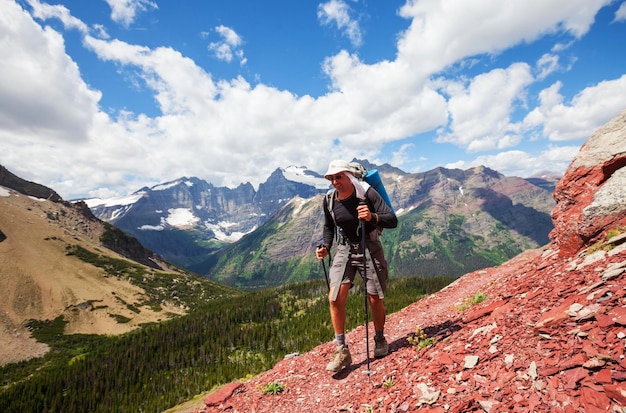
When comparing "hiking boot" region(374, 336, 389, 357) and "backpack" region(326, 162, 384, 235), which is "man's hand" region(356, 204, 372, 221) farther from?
"hiking boot" region(374, 336, 389, 357)

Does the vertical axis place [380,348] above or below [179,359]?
above

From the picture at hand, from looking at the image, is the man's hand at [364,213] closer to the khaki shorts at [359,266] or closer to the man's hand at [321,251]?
the khaki shorts at [359,266]

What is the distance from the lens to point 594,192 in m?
11.6

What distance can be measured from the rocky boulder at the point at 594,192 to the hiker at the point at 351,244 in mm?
6862

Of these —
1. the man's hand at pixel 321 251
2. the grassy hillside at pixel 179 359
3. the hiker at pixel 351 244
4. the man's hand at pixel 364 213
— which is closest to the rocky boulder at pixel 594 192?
the hiker at pixel 351 244

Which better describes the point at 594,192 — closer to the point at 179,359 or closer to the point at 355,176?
the point at 355,176

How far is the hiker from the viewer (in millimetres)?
9023

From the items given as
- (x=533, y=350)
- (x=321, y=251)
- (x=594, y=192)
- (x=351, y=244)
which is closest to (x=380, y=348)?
(x=351, y=244)

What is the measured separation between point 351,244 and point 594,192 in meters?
9.44

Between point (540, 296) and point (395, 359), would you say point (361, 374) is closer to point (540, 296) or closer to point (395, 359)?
point (395, 359)

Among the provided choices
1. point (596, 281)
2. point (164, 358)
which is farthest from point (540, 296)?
point (164, 358)

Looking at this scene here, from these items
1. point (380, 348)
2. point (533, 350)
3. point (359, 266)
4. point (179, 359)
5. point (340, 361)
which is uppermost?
point (359, 266)

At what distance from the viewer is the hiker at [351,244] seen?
9.02 m

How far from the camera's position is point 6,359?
428 ft
